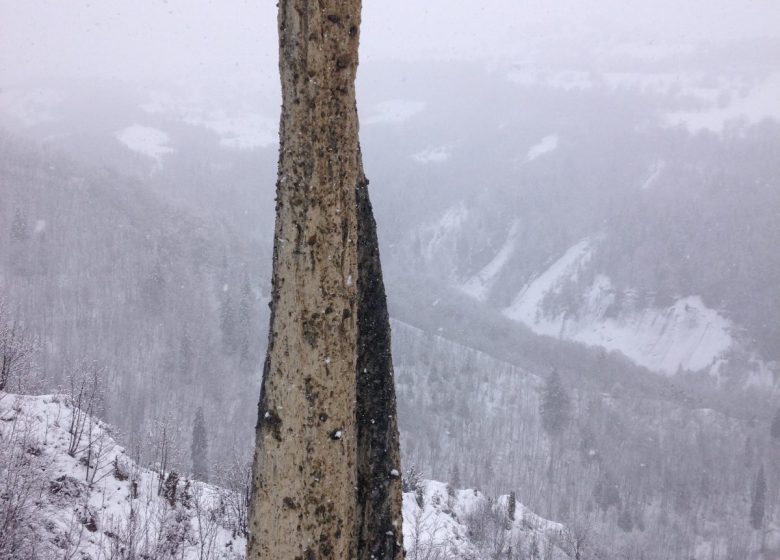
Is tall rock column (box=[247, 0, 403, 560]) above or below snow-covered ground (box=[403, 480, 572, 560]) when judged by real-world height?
above

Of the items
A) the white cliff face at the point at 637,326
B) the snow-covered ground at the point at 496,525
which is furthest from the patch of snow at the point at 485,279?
the snow-covered ground at the point at 496,525

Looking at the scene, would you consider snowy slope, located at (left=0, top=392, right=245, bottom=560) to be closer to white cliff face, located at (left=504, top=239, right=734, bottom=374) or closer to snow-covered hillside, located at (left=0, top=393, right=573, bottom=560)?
snow-covered hillside, located at (left=0, top=393, right=573, bottom=560)

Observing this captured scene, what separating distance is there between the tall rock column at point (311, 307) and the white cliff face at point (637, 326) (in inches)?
5633

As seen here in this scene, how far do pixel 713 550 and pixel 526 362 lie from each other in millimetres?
52539

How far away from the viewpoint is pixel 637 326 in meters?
148

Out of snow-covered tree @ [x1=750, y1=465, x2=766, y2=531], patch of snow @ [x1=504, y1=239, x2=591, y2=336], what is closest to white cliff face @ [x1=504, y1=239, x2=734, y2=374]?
patch of snow @ [x1=504, y1=239, x2=591, y2=336]

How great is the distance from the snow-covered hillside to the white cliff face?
137482 mm

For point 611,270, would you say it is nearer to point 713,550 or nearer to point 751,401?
point 751,401

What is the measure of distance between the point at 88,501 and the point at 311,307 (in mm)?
7869

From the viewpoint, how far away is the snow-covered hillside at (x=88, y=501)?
698 cm

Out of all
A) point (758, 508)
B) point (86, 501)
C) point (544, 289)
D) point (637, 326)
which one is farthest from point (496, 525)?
point (544, 289)

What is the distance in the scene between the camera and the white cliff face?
136 m

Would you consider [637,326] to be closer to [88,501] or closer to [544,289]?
[544,289]

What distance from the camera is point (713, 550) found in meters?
74.6
